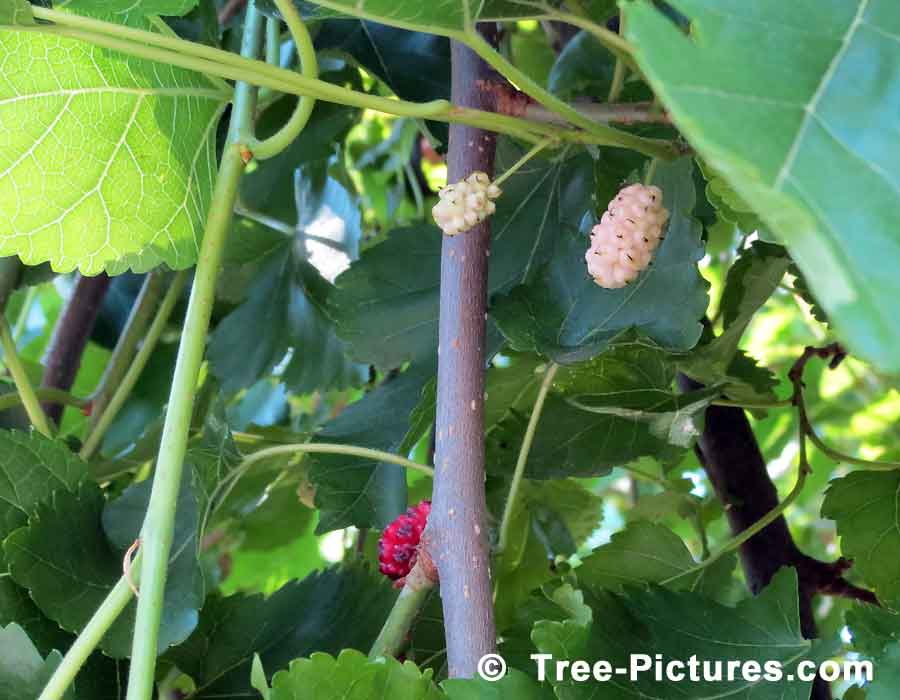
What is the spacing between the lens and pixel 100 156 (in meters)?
0.59

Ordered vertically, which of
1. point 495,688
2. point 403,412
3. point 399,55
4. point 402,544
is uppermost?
point 399,55

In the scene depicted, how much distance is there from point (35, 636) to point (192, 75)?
314mm

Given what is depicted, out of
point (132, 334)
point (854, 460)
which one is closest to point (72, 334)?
point (132, 334)

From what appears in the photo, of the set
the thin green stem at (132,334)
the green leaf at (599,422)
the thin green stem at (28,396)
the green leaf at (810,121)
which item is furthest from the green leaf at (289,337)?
the green leaf at (810,121)

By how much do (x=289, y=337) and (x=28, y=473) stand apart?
37cm

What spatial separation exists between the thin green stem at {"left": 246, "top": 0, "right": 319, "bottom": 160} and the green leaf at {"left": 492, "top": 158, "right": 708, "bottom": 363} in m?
0.14

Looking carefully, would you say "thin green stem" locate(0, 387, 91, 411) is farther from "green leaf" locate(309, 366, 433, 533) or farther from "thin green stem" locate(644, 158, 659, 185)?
"thin green stem" locate(644, 158, 659, 185)

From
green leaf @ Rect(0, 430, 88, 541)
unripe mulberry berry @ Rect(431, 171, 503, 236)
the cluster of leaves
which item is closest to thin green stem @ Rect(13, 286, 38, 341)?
the cluster of leaves

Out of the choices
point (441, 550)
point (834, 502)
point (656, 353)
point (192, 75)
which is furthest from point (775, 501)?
point (192, 75)

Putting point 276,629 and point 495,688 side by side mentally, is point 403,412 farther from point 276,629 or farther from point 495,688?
point 495,688

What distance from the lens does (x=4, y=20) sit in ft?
1.46

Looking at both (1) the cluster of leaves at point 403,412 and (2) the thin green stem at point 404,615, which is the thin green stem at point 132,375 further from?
(2) the thin green stem at point 404,615

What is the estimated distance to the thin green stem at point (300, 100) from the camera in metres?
0.45

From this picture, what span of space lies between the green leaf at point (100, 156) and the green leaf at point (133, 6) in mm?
54
